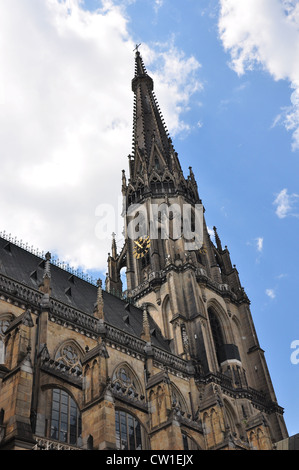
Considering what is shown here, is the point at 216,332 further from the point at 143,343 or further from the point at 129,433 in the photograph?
the point at 129,433

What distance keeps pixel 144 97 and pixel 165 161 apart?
12.1 metres

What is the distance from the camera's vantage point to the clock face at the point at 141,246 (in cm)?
4478

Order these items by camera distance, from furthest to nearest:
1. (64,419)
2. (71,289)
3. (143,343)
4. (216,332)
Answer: (216,332) < (71,289) < (143,343) < (64,419)

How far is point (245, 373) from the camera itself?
39.9 meters

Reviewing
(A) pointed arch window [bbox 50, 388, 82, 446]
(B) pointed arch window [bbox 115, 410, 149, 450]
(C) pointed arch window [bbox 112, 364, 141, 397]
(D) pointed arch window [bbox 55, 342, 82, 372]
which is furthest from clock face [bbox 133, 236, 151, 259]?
(A) pointed arch window [bbox 50, 388, 82, 446]

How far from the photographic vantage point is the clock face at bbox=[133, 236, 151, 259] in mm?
44781

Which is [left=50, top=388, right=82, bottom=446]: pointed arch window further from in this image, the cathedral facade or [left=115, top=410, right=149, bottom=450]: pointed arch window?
[left=115, top=410, right=149, bottom=450]: pointed arch window

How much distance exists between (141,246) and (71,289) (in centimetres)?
1150

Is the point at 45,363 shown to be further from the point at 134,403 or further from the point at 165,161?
the point at 165,161

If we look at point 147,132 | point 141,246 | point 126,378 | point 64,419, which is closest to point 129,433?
point 64,419

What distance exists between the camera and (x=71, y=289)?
35094 mm

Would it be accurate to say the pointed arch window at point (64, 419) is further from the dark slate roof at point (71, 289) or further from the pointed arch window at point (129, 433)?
the dark slate roof at point (71, 289)

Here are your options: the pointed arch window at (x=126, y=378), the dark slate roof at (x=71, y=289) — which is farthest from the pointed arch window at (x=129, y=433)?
the dark slate roof at (x=71, y=289)
